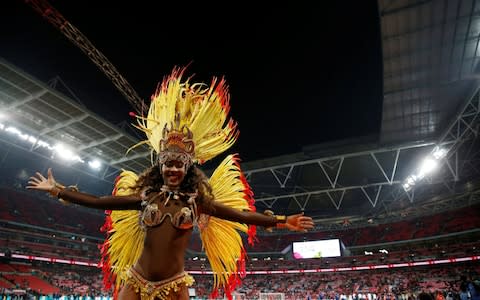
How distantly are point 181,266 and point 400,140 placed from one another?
23631 mm

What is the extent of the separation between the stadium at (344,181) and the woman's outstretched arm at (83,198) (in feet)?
26.0

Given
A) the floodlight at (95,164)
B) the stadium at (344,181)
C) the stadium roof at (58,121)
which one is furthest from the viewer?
the floodlight at (95,164)

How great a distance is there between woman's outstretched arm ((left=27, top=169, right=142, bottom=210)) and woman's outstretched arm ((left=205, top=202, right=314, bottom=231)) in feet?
2.73

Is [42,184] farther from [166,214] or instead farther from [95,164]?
[95,164]

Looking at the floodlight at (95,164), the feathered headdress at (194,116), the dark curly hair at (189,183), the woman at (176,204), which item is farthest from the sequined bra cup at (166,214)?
the floodlight at (95,164)

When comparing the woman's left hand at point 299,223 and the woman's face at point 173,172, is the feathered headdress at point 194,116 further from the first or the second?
the woman's left hand at point 299,223

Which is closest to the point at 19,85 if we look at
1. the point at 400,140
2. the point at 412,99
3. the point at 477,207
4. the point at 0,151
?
the point at 0,151

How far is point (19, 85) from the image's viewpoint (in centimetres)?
1856

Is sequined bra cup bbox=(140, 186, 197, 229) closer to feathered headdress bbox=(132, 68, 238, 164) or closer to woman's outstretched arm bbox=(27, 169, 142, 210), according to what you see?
woman's outstretched arm bbox=(27, 169, 142, 210)

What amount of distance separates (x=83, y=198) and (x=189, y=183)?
1.07m

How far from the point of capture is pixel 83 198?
3.17m

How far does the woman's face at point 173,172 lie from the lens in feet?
10.5

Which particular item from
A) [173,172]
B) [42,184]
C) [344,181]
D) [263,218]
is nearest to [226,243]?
[263,218]

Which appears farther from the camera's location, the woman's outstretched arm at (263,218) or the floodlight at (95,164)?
the floodlight at (95,164)
